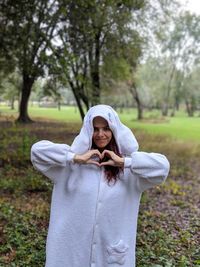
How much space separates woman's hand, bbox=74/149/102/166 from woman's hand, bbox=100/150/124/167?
0.13 ft

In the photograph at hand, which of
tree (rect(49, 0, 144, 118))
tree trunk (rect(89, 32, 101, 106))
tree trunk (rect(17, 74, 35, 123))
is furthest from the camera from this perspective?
tree trunk (rect(17, 74, 35, 123))

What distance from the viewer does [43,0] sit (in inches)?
444

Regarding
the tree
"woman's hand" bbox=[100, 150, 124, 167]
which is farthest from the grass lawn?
"woman's hand" bbox=[100, 150, 124, 167]

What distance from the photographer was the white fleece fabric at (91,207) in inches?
97.6

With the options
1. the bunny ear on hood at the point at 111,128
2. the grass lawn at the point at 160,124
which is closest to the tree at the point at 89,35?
the grass lawn at the point at 160,124

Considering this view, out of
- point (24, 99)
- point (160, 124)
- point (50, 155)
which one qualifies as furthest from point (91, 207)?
point (160, 124)

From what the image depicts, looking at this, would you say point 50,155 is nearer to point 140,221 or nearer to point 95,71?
point 140,221

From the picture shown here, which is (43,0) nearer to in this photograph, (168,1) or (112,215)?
(112,215)

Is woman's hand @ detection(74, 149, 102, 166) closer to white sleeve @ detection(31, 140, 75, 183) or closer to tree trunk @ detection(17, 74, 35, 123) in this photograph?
white sleeve @ detection(31, 140, 75, 183)

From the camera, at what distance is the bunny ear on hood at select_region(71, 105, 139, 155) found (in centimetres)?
249

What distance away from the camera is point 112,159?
2426 mm

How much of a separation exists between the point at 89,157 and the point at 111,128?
0.26 metres

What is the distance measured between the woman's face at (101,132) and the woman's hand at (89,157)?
3.4 inches

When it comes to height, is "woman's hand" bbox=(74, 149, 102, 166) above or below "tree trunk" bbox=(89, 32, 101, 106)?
below
